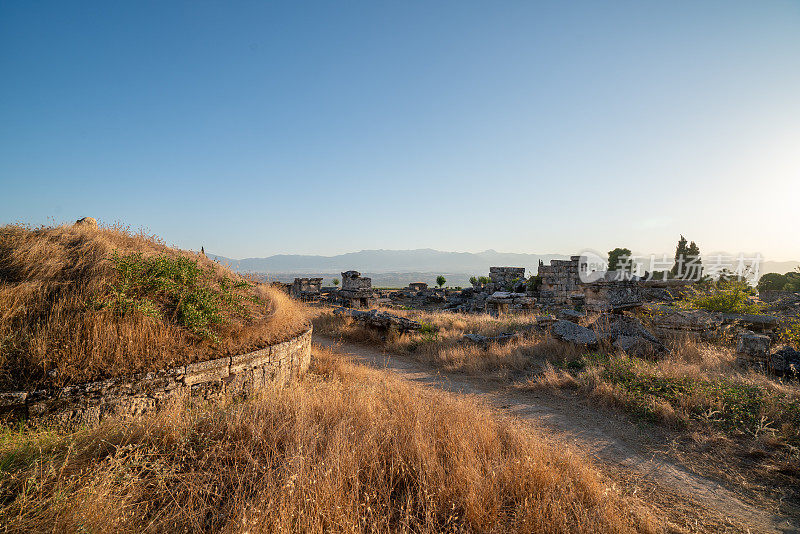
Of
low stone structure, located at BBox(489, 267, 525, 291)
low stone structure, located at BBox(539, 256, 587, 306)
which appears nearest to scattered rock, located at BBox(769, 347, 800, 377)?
low stone structure, located at BBox(539, 256, 587, 306)

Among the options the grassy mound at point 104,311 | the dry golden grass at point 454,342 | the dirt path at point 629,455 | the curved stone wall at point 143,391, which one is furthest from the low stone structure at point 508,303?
the curved stone wall at point 143,391

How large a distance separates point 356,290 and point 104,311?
15.4m

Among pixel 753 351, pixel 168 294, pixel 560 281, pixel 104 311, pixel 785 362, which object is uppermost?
pixel 168 294

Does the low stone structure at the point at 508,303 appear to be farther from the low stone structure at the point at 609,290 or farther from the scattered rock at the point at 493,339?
the scattered rock at the point at 493,339

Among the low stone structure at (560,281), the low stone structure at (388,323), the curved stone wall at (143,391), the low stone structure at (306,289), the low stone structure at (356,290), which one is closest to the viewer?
the curved stone wall at (143,391)

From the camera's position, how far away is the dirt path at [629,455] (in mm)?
3158

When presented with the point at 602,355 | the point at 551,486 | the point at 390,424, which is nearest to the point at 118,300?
the point at 390,424

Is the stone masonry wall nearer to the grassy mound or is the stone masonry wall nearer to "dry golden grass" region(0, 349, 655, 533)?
the grassy mound

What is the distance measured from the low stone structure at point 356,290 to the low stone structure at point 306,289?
3.56m

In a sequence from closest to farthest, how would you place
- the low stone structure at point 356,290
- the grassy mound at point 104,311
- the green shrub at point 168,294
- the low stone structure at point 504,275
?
the grassy mound at point 104,311
the green shrub at point 168,294
the low stone structure at point 356,290
the low stone structure at point 504,275

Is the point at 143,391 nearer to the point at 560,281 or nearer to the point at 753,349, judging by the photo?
the point at 753,349

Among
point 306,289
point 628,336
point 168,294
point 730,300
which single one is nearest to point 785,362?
point 628,336

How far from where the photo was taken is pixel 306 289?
2469cm

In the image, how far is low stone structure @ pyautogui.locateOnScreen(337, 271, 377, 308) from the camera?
64.9 feet
